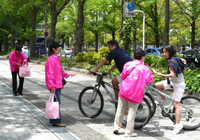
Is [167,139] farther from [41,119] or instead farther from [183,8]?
[183,8]

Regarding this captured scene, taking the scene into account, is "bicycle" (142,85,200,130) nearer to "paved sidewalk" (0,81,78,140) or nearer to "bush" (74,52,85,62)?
"paved sidewalk" (0,81,78,140)

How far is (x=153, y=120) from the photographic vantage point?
24.6ft

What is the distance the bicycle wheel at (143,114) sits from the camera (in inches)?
258

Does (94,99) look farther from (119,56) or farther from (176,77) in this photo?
(176,77)

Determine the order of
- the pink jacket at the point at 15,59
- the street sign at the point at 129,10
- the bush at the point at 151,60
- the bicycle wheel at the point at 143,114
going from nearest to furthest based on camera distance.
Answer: the bicycle wheel at the point at 143,114
the pink jacket at the point at 15,59
the street sign at the point at 129,10
the bush at the point at 151,60

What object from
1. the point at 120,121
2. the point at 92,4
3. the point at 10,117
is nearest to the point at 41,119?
the point at 10,117

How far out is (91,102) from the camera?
295 inches

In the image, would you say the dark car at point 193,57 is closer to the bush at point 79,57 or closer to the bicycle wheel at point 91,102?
the bush at point 79,57

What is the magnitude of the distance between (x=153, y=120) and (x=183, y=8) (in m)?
31.3

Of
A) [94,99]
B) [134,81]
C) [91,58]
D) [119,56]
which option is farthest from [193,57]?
[134,81]

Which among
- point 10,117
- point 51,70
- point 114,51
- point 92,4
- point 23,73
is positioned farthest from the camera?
point 92,4

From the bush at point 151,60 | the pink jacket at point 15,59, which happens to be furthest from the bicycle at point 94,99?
the bush at point 151,60

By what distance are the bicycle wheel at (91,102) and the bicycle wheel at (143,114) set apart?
0.96 meters

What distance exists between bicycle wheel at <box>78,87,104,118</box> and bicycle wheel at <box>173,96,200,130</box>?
1.71m
